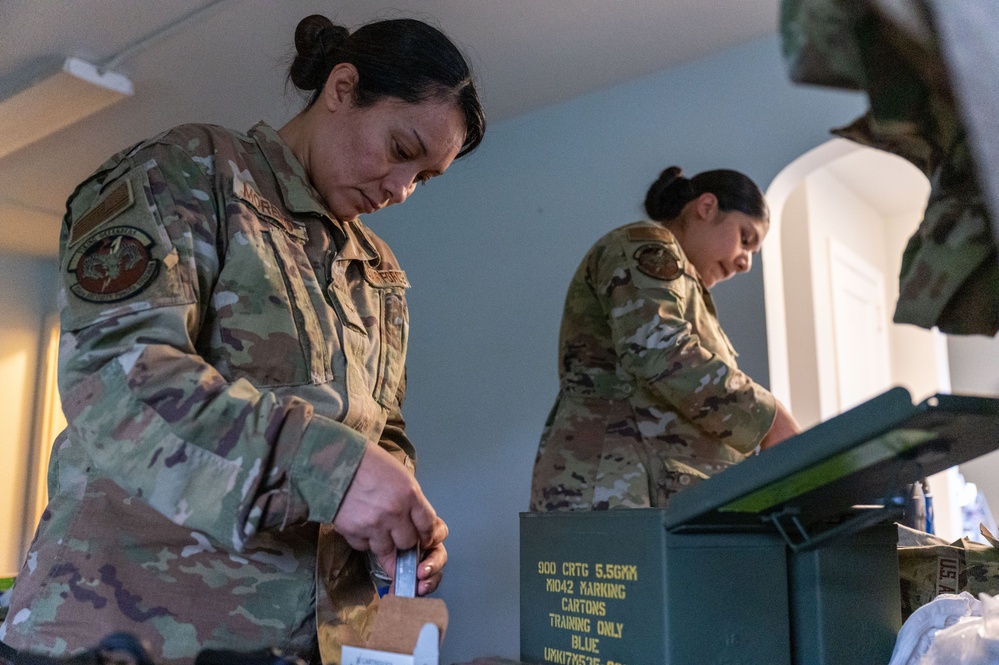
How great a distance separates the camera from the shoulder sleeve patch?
5.69 ft

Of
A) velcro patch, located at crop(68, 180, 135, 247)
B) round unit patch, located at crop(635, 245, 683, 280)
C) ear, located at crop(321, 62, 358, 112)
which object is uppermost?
ear, located at crop(321, 62, 358, 112)

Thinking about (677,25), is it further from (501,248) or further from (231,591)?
(231,591)

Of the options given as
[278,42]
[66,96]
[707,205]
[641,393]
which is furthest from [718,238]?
[66,96]

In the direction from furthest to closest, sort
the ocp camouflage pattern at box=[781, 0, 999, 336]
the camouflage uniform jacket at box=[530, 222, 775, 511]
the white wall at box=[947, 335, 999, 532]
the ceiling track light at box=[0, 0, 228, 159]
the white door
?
the white door
the ceiling track light at box=[0, 0, 228, 159]
the camouflage uniform jacket at box=[530, 222, 775, 511]
the white wall at box=[947, 335, 999, 532]
the ocp camouflage pattern at box=[781, 0, 999, 336]

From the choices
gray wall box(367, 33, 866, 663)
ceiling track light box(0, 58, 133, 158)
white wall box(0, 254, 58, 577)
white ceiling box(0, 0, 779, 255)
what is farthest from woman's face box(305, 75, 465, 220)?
white wall box(0, 254, 58, 577)

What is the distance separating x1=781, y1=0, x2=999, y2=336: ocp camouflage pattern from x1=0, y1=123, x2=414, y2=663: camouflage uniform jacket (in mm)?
469

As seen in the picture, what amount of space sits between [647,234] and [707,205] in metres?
0.33

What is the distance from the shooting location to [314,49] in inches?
45.2

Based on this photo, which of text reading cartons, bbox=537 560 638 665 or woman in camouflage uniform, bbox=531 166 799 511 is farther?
woman in camouflage uniform, bbox=531 166 799 511

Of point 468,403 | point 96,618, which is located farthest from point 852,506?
point 468,403

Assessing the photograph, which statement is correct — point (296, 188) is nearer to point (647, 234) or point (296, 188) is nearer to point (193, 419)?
point (193, 419)

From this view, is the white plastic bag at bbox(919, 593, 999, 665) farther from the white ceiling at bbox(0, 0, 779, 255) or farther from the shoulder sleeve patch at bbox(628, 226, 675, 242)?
the white ceiling at bbox(0, 0, 779, 255)

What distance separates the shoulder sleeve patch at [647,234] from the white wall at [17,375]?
363 centimetres

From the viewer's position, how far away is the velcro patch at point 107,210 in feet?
2.70
